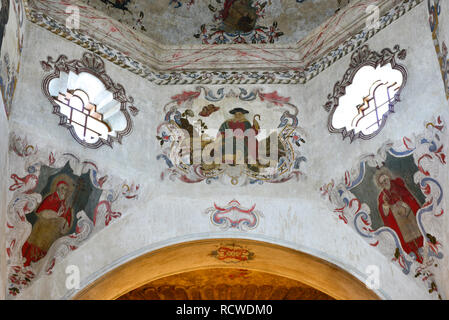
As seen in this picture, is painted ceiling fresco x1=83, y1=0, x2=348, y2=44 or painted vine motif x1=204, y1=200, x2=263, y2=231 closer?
painted vine motif x1=204, y1=200, x2=263, y2=231

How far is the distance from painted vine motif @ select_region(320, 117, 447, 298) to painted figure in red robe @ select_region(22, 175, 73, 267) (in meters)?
4.08

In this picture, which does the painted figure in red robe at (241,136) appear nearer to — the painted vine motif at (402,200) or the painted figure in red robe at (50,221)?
the painted vine motif at (402,200)

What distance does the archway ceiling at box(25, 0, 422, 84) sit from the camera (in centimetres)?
1175

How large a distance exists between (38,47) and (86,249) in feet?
10.7

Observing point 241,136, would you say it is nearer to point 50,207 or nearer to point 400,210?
point 400,210

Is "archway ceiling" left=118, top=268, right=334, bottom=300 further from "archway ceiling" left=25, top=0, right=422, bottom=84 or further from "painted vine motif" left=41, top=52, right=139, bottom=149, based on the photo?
"archway ceiling" left=25, top=0, right=422, bottom=84

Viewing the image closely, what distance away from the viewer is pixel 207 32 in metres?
12.9

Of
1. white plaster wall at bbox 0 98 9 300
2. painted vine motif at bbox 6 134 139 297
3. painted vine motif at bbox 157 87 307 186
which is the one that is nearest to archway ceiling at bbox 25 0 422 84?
painted vine motif at bbox 157 87 307 186

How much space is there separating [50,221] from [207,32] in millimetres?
4711

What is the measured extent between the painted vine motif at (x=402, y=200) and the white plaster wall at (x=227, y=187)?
0.15 metres

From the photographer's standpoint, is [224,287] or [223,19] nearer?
[223,19]

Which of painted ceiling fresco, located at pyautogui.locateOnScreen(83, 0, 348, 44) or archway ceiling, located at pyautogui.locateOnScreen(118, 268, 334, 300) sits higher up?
painted ceiling fresco, located at pyautogui.locateOnScreen(83, 0, 348, 44)

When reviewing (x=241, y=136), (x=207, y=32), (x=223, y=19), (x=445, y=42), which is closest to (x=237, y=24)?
(x=223, y=19)

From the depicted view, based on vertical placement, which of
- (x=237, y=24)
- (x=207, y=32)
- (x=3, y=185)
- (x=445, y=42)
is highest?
(x=237, y=24)
